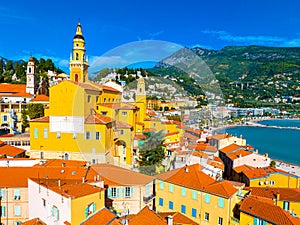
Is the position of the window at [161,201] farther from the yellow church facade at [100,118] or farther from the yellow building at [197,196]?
the yellow church facade at [100,118]

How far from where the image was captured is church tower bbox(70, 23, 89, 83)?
21.0 ft

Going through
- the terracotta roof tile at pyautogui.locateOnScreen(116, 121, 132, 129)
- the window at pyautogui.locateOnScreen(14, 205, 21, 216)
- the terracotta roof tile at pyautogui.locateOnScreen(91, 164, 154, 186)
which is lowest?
the window at pyautogui.locateOnScreen(14, 205, 21, 216)

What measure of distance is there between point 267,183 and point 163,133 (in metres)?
9.72

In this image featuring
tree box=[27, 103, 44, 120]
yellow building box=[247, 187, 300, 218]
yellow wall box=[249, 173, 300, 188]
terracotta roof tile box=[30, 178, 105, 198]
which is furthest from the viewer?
tree box=[27, 103, 44, 120]

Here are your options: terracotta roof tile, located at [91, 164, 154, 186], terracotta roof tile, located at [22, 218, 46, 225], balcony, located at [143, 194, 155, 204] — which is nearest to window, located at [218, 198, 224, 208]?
balcony, located at [143, 194, 155, 204]

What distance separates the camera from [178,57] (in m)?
3.46

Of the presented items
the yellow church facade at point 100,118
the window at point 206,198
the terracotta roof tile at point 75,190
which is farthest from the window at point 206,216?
the terracotta roof tile at point 75,190

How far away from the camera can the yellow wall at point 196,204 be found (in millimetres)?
7367

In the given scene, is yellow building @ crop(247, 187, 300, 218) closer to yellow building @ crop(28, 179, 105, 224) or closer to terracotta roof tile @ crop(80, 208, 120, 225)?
terracotta roof tile @ crop(80, 208, 120, 225)

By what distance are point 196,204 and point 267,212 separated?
2.03 metres

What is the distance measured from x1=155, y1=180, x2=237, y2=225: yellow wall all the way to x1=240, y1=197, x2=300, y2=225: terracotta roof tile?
51cm

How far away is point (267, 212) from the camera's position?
6.59 meters

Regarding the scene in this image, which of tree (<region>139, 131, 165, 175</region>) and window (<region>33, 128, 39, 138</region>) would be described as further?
window (<region>33, 128, 39, 138</region>)

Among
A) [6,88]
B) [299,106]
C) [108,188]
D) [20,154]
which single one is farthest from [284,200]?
[299,106]
